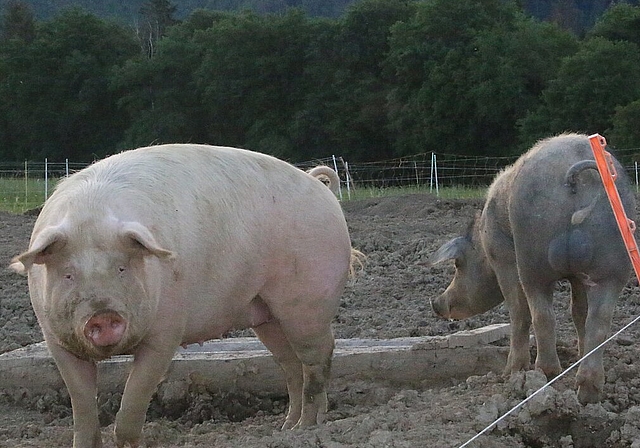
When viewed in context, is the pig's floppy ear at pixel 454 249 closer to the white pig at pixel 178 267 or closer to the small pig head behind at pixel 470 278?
the small pig head behind at pixel 470 278

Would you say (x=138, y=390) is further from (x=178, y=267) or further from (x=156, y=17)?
(x=156, y=17)

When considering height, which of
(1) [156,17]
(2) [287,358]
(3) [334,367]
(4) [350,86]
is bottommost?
(4) [350,86]

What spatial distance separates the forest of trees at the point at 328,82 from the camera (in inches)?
1467

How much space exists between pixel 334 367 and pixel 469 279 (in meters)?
1.18

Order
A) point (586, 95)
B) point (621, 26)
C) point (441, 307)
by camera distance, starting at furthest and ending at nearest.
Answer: point (621, 26)
point (586, 95)
point (441, 307)

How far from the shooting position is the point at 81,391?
169 inches

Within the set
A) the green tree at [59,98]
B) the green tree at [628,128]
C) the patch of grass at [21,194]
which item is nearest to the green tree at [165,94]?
the green tree at [59,98]

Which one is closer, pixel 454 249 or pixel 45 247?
pixel 45 247

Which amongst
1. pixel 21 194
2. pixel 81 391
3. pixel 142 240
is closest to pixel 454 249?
pixel 81 391

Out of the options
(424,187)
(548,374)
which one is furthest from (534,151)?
(424,187)

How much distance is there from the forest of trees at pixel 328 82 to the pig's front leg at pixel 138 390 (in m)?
29.3

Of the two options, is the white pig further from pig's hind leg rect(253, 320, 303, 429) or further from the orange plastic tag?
the orange plastic tag

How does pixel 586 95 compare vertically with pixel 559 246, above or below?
below

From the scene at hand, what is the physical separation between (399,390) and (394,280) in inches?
136
